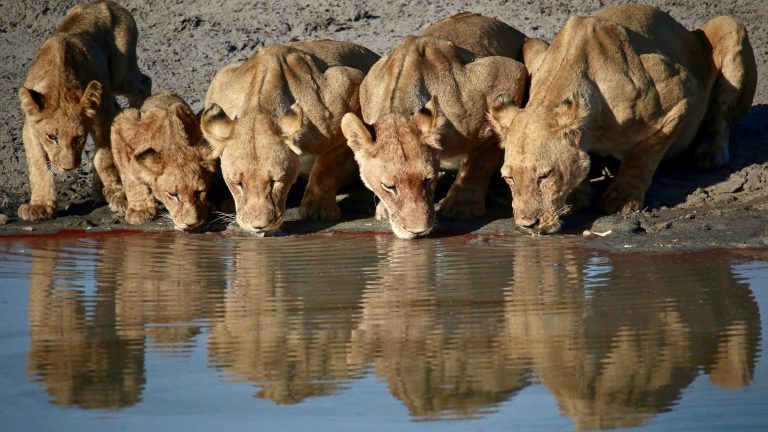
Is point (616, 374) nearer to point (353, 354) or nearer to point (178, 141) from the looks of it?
point (353, 354)

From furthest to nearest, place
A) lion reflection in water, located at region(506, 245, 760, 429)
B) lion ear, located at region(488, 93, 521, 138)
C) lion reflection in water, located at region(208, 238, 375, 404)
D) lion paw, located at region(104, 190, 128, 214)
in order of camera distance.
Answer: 1. lion paw, located at region(104, 190, 128, 214)
2. lion ear, located at region(488, 93, 521, 138)
3. lion reflection in water, located at region(208, 238, 375, 404)
4. lion reflection in water, located at region(506, 245, 760, 429)

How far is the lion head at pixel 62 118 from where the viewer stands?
10.7m

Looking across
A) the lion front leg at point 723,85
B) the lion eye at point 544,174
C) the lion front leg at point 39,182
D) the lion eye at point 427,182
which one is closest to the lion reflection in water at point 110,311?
the lion front leg at point 39,182

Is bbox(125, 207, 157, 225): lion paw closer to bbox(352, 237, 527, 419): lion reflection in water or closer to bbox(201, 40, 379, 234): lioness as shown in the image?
bbox(201, 40, 379, 234): lioness

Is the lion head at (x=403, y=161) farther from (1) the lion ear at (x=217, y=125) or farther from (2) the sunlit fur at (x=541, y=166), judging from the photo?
(1) the lion ear at (x=217, y=125)

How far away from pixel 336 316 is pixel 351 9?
882cm

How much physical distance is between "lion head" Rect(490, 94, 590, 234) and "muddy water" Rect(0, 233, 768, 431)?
321 mm

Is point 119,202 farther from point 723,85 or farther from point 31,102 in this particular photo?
point 723,85

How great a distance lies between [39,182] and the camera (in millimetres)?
11109

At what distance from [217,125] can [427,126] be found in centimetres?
151

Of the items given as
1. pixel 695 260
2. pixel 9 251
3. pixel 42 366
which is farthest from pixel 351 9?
pixel 42 366

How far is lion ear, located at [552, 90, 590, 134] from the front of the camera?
944cm

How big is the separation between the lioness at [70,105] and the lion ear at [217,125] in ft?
3.90

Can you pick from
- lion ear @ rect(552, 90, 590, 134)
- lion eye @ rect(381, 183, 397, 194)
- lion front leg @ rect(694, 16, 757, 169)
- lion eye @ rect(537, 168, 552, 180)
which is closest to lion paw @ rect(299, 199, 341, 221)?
lion eye @ rect(381, 183, 397, 194)
